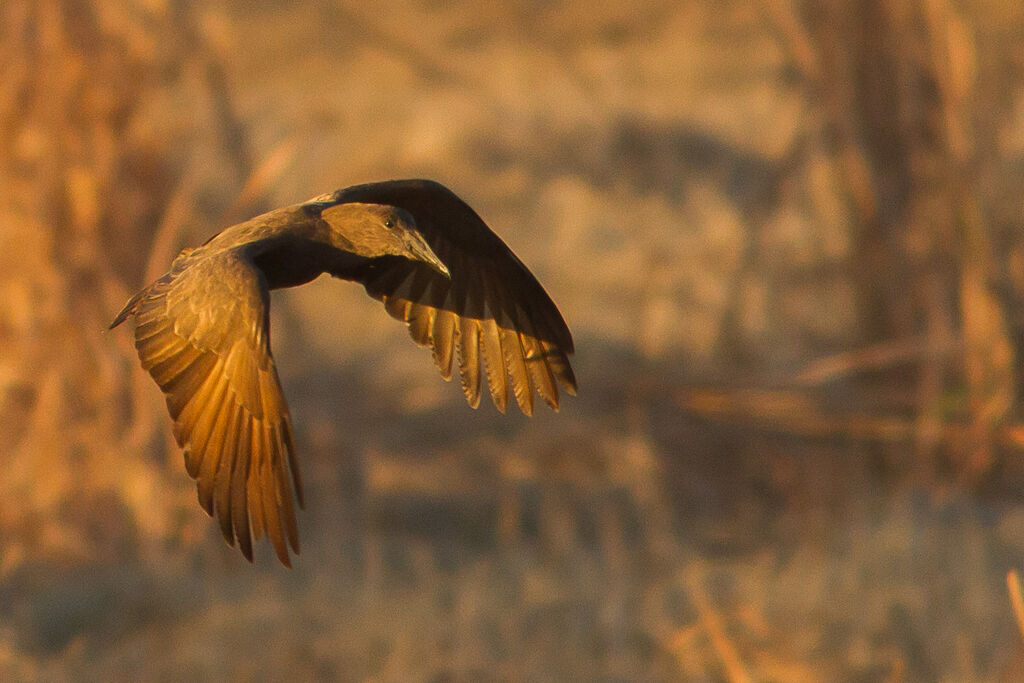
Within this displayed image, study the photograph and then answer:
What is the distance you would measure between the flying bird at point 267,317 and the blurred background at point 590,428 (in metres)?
3.57

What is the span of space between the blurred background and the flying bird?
3.57 meters

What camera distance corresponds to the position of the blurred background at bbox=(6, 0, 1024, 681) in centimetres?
1095

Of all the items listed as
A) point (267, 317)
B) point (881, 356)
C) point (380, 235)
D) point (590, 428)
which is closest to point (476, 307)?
point (380, 235)

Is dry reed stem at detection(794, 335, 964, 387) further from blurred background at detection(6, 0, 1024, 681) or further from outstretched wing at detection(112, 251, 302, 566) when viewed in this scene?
outstretched wing at detection(112, 251, 302, 566)

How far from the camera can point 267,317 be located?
183 inches

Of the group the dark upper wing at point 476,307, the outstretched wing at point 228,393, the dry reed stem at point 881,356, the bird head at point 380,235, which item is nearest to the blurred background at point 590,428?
the dry reed stem at point 881,356

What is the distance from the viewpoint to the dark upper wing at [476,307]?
5.79 meters

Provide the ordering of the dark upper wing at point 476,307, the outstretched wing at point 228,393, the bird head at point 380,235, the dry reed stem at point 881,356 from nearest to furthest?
the outstretched wing at point 228,393 → the bird head at point 380,235 → the dark upper wing at point 476,307 → the dry reed stem at point 881,356

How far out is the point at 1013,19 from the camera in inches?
637

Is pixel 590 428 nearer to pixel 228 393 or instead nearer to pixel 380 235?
pixel 380 235

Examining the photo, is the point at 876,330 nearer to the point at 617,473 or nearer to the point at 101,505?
the point at 617,473

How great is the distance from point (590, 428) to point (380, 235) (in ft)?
30.8

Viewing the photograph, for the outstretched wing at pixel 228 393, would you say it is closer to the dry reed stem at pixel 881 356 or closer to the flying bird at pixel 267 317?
the flying bird at pixel 267 317

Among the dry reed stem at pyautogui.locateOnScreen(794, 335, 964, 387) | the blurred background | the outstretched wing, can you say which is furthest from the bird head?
the dry reed stem at pyautogui.locateOnScreen(794, 335, 964, 387)
